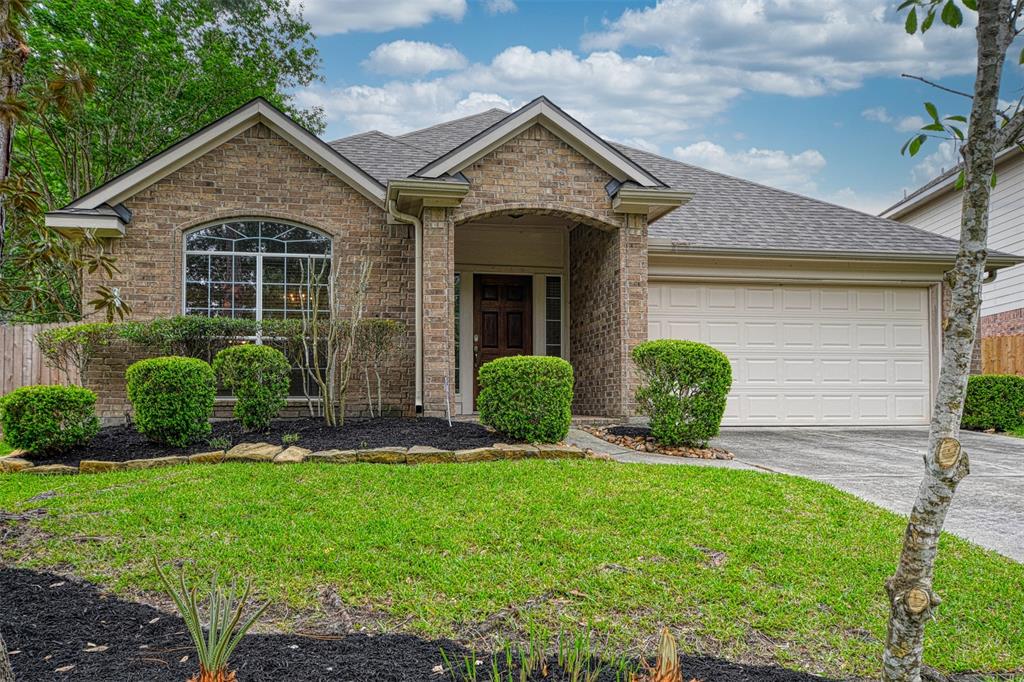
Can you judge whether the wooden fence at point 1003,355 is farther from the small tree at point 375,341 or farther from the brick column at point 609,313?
the small tree at point 375,341

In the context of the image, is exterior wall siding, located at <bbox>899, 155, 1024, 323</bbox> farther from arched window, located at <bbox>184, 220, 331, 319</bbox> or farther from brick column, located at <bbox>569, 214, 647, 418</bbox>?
arched window, located at <bbox>184, 220, 331, 319</bbox>

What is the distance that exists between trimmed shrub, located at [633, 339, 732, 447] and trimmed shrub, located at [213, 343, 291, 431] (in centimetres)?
423

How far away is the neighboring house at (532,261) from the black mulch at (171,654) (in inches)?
226

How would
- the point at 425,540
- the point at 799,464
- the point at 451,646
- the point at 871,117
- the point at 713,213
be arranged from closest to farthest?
the point at 451,646 → the point at 425,540 → the point at 799,464 → the point at 713,213 → the point at 871,117

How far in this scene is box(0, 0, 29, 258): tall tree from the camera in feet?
8.05

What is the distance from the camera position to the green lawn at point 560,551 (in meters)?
3.42

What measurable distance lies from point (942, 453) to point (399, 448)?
521 centimetres

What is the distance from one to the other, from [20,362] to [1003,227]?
1944 centimetres

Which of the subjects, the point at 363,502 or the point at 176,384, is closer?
the point at 363,502

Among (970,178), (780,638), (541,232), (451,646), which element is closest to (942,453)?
(970,178)

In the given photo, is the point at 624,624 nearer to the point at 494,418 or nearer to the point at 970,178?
the point at 970,178

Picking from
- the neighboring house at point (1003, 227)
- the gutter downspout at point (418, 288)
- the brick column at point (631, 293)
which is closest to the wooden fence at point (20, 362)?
the gutter downspout at point (418, 288)

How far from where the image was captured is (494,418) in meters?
7.37

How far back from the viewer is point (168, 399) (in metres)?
6.94
